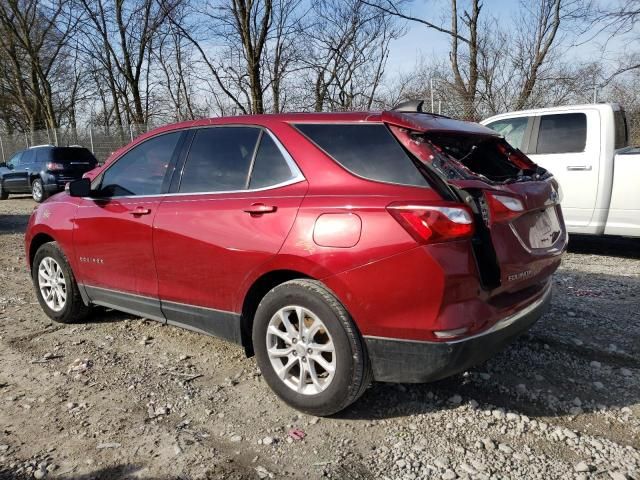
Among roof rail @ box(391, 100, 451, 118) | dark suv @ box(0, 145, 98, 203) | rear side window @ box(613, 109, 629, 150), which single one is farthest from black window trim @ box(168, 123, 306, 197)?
dark suv @ box(0, 145, 98, 203)

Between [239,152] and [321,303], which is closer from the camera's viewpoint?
[321,303]

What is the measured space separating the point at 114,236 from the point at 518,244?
2828 millimetres

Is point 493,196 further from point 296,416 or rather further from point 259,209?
point 296,416

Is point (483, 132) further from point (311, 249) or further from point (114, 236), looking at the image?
point (114, 236)

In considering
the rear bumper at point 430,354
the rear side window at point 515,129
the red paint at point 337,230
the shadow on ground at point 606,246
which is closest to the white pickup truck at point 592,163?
the rear side window at point 515,129

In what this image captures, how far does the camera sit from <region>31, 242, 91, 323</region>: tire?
4.40 m

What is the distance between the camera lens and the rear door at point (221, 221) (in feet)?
9.66

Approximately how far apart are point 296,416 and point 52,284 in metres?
2.86

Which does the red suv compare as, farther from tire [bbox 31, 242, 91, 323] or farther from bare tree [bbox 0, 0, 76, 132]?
bare tree [bbox 0, 0, 76, 132]

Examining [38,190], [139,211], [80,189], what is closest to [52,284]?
[80,189]

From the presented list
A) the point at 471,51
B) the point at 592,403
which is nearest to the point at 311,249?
the point at 592,403

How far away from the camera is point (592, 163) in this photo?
21.3 ft

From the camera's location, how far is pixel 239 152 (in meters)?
3.31

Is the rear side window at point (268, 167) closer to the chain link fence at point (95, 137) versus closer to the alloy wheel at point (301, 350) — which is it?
the alloy wheel at point (301, 350)
